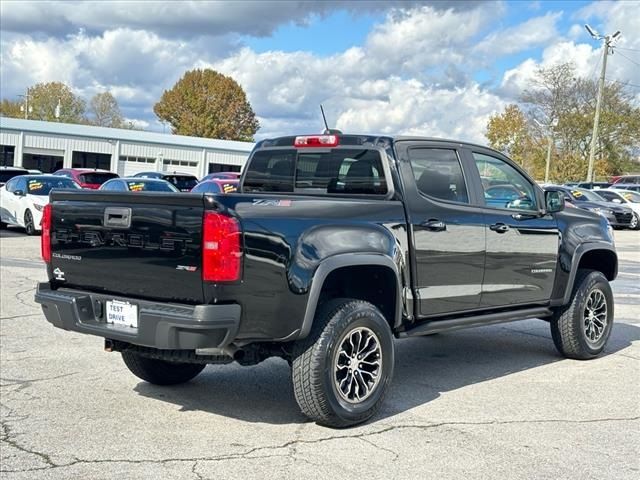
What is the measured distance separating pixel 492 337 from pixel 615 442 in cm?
351

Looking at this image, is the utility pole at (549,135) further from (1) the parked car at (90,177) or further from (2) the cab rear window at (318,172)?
(2) the cab rear window at (318,172)

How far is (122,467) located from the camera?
4328 millimetres

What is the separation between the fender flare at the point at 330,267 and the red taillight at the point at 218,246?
58 centimetres

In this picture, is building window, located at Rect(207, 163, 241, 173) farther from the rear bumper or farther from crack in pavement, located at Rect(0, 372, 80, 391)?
the rear bumper

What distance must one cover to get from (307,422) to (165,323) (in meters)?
1.32

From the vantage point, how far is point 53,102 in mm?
99062

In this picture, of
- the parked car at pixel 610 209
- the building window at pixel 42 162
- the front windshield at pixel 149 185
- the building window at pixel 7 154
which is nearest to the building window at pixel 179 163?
the building window at pixel 42 162

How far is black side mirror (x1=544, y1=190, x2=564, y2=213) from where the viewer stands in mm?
6977

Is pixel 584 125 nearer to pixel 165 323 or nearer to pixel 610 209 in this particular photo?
pixel 610 209

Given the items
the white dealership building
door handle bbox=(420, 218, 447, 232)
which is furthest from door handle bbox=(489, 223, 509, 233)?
the white dealership building

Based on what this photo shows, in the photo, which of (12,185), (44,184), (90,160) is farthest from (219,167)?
(44,184)

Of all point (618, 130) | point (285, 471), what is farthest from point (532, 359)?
point (618, 130)

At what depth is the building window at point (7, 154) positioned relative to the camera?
50.6 metres

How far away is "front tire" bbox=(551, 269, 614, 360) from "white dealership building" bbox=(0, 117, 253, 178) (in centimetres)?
4849
